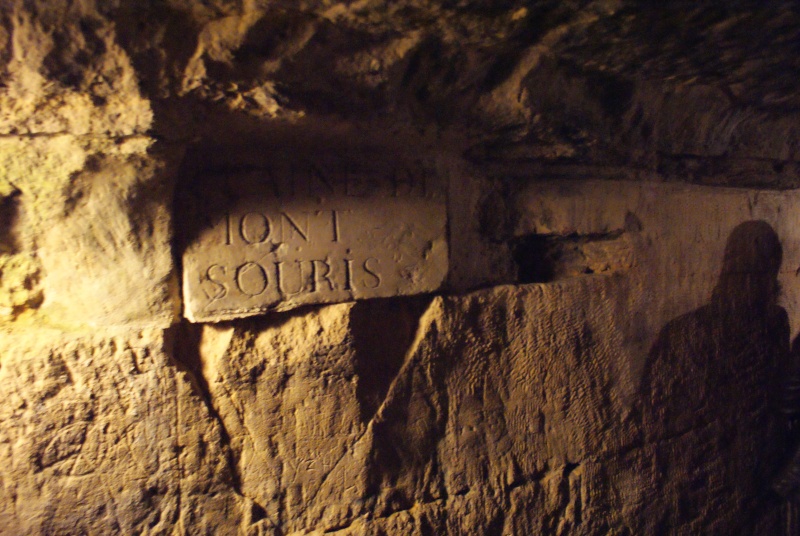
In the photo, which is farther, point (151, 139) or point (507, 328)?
point (507, 328)

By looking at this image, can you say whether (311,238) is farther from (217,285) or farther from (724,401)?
(724,401)

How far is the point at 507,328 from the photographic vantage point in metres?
1.86

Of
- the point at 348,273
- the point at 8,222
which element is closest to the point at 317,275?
the point at 348,273

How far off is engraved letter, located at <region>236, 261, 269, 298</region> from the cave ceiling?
0.36 m

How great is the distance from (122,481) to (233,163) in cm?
95

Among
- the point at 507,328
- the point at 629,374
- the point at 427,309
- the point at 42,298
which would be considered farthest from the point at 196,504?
the point at 629,374

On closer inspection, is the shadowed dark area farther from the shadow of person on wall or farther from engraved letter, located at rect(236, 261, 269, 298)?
the shadow of person on wall

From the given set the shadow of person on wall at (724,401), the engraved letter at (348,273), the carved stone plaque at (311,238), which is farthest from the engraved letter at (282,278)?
the shadow of person on wall at (724,401)

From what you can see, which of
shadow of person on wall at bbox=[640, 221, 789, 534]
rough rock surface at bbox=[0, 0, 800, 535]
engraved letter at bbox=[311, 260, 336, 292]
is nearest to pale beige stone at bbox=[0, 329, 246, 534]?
rough rock surface at bbox=[0, 0, 800, 535]

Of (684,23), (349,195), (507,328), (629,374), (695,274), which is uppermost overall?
(684,23)

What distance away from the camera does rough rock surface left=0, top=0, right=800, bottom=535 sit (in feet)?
3.94

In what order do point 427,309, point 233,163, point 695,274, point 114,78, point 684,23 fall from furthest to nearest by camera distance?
point 695,274 < point 427,309 < point 233,163 < point 684,23 < point 114,78

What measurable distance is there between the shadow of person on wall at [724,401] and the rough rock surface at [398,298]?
18 mm

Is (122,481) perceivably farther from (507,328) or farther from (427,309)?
(507,328)
